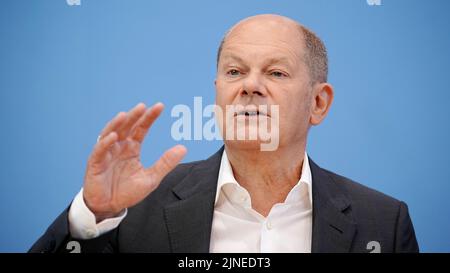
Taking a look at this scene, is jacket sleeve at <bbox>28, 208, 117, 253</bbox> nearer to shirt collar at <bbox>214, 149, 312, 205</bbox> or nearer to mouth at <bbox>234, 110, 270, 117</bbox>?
shirt collar at <bbox>214, 149, 312, 205</bbox>

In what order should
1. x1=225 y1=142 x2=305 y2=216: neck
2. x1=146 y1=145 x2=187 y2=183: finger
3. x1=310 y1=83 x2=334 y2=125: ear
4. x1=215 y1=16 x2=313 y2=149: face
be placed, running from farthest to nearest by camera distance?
x1=310 y1=83 x2=334 y2=125: ear, x1=225 y1=142 x2=305 y2=216: neck, x1=215 y1=16 x2=313 y2=149: face, x1=146 y1=145 x2=187 y2=183: finger

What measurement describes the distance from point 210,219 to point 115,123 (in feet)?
2.09

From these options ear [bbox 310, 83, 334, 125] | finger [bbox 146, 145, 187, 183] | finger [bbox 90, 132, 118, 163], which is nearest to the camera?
finger [bbox 90, 132, 118, 163]

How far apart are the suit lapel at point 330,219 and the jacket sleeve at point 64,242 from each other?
83cm

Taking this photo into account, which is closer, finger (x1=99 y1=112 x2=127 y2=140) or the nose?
finger (x1=99 y1=112 x2=127 y2=140)

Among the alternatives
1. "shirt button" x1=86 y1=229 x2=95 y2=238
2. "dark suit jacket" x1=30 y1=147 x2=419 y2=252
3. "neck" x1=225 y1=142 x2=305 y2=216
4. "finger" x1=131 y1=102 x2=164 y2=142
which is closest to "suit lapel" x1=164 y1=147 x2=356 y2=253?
"dark suit jacket" x1=30 y1=147 x2=419 y2=252

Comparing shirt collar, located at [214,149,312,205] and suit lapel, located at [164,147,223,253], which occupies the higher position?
shirt collar, located at [214,149,312,205]

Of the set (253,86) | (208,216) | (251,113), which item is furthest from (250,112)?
(208,216)

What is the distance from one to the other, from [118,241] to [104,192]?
40cm

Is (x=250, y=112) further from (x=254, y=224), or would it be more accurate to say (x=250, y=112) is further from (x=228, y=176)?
(x=254, y=224)

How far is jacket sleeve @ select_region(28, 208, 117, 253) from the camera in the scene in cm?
171

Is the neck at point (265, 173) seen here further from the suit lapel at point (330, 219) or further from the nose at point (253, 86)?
the nose at point (253, 86)

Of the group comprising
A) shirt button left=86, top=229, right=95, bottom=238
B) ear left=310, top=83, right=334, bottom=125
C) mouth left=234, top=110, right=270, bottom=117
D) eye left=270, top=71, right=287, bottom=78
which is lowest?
shirt button left=86, top=229, right=95, bottom=238

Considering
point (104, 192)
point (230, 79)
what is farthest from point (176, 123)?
point (104, 192)
